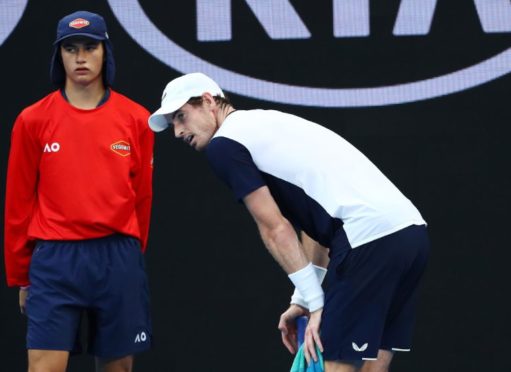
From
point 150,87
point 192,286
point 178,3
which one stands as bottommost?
point 192,286

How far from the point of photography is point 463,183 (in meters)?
5.02

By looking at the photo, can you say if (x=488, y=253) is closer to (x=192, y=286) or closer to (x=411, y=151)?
(x=411, y=151)

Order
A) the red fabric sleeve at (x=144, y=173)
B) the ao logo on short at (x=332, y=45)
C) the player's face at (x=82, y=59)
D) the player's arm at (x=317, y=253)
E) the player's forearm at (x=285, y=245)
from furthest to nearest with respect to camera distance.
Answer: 1. the ao logo on short at (x=332, y=45)
2. the red fabric sleeve at (x=144, y=173)
3. the player's face at (x=82, y=59)
4. the player's arm at (x=317, y=253)
5. the player's forearm at (x=285, y=245)

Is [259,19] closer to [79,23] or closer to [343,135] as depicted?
[343,135]

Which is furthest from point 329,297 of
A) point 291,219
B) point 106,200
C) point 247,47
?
point 247,47

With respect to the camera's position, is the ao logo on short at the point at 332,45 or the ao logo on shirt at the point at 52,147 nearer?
the ao logo on shirt at the point at 52,147

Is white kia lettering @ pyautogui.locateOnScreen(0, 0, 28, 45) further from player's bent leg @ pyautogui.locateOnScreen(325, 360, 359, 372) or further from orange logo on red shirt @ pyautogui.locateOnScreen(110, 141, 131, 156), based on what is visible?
player's bent leg @ pyautogui.locateOnScreen(325, 360, 359, 372)

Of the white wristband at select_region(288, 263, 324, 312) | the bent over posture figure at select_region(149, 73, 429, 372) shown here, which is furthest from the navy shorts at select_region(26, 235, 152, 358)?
the white wristband at select_region(288, 263, 324, 312)

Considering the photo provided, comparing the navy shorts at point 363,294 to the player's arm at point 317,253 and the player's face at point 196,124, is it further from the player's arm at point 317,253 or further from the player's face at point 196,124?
the player's face at point 196,124

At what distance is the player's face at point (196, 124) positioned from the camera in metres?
3.71

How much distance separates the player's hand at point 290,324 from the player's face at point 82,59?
1243 millimetres

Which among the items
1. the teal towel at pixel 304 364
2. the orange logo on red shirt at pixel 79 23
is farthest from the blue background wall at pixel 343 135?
the teal towel at pixel 304 364

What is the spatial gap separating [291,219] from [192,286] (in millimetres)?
1506

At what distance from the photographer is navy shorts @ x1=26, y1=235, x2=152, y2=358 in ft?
13.8
